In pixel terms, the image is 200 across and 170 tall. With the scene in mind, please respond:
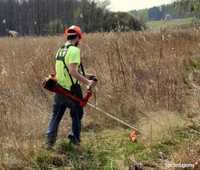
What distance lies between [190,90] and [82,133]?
111 inches

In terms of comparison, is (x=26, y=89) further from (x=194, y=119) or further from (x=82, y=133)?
(x=194, y=119)

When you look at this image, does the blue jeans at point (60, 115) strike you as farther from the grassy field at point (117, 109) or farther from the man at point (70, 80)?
the grassy field at point (117, 109)

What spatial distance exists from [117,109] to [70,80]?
1857 mm

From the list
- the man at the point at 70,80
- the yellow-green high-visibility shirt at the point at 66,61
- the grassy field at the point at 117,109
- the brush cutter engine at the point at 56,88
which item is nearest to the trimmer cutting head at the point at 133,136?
the grassy field at the point at 117,109

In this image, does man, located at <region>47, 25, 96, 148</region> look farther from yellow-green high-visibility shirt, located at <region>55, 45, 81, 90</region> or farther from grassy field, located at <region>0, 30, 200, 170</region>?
grassy field, located at <region>0, 30, 200, 170</region>

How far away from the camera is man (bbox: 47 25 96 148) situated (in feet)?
20.4

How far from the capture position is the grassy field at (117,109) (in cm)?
607

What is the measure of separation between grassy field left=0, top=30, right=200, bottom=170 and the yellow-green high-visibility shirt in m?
0.90

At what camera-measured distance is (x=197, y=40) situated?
1280 cm

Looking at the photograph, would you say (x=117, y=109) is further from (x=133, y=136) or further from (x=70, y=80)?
(x=70, y=80)

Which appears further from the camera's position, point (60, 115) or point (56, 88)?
point (60, 115)

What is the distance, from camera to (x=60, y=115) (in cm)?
666

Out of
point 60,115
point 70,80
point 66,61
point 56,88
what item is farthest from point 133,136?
point 66,61

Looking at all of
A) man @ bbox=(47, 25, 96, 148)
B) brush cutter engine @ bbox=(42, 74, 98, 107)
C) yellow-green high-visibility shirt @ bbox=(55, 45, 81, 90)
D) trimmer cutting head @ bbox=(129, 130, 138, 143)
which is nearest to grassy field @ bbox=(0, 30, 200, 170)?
trimmer cutting head @ bbox=(129, 130, 138, 143)
